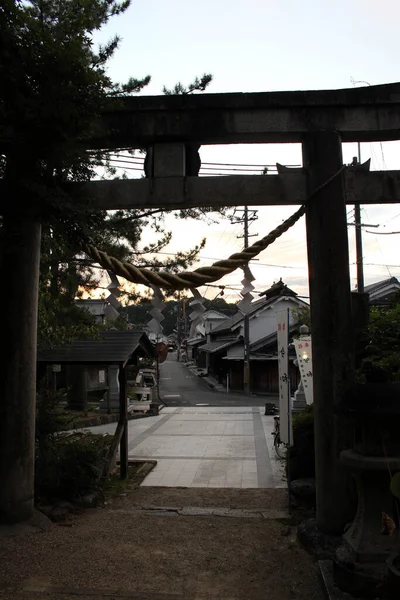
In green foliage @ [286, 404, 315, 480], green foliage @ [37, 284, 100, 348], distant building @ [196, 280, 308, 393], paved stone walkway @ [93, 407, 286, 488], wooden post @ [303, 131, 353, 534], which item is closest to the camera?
wooden post @ [303, 131, 353, 534]

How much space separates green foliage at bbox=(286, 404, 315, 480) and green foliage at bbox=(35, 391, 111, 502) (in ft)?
10.8

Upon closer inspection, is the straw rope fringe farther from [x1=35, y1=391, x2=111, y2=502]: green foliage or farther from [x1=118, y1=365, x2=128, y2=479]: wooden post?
[x1=118, y1=365, x2=128, y2=479]: wooden post

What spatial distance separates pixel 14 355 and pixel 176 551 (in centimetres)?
309

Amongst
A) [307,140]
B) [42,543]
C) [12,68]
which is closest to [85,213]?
[12,68]

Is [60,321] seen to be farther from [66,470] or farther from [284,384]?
[284,384]

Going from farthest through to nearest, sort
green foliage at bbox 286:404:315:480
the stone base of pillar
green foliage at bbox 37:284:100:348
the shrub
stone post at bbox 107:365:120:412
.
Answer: stone post at bbox 107:365:120:412, the stone base of pillar, green foliage at bbox 37:284:100:348, green foliage at bbox 286:404:315:480, the shrub

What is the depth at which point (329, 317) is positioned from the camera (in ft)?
18.3

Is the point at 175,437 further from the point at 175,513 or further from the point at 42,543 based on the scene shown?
the point at 42,543

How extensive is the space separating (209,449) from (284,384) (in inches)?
215

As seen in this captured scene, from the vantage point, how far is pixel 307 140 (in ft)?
19.5

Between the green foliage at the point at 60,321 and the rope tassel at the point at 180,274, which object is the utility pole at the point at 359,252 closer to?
the green foliage at the point at 60,321

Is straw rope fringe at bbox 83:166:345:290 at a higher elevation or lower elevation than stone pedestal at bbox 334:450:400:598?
higher

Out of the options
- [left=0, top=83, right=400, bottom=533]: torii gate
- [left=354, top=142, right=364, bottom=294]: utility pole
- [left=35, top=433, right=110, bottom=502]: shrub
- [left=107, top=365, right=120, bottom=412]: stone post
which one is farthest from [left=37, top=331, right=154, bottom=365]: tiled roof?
[left=354, top=142, right=364, bottom=294]: utility pole

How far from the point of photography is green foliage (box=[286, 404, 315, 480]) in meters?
7.66
